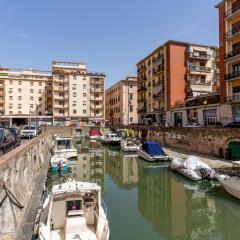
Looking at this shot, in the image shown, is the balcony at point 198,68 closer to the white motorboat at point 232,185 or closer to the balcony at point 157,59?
the balcony at point 157,59

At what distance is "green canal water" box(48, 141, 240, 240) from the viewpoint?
12.5 metres

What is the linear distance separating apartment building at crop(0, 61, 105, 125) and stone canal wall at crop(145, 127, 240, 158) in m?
44.7

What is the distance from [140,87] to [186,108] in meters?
24.4

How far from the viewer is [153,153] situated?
3181 cm

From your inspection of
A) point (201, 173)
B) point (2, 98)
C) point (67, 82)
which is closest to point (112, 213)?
point (201, 173)

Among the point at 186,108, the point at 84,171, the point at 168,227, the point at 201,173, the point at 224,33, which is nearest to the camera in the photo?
the point at 168,227

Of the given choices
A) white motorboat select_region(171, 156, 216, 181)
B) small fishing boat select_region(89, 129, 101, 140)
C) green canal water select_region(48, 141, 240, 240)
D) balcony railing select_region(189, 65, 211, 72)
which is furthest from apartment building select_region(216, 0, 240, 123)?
small fishing boat select_region(89, 129, 101, 140)

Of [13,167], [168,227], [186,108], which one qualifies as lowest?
[168,227]

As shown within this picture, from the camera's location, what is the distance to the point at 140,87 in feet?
232

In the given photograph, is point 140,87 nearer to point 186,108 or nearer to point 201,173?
point 186,108

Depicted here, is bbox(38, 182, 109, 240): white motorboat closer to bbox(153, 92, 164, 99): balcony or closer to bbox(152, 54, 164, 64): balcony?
bbox(153, 92, 164, 99): balcony

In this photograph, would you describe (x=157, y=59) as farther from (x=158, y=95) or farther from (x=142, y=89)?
(x=142, y=89)

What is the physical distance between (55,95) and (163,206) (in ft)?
236

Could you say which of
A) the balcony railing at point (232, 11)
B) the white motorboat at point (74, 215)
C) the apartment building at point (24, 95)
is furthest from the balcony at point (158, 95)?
the white motorboat at point (74, 215)
